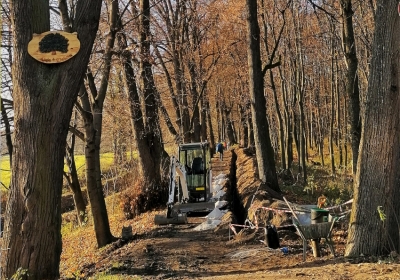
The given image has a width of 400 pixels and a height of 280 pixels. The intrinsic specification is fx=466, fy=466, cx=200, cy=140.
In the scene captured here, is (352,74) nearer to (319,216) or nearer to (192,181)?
(319,216)

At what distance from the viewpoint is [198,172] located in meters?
15.9

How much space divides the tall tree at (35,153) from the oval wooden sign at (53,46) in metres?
0.11

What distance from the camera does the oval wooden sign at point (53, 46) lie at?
6.80 meters

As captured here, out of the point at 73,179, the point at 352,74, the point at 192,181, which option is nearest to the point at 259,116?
the point at 352,74

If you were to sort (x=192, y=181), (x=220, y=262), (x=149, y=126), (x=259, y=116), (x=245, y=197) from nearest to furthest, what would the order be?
(x=220, y=262) < (x=245, y=197) < (x=259, y=116) < (x=192, y=181) < (x=149, y=126)

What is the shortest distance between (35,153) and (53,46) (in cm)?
160

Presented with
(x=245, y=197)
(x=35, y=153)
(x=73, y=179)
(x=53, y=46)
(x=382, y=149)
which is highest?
(x=53, y=46)

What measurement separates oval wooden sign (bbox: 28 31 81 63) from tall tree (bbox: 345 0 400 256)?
181 inches

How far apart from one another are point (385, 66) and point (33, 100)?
5242 mm

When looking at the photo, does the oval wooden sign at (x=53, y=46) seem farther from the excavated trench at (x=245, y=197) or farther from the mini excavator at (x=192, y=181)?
the mini excavator at (x=192, y=181)

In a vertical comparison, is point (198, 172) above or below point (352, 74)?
below

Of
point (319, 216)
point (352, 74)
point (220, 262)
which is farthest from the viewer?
point (352, 74)

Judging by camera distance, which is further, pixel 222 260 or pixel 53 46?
pixel 222 260

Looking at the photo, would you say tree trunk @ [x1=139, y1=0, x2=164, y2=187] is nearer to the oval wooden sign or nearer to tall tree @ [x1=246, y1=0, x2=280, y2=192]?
tall tree @ [x1=246, y1=0, x2=280, y2=192]
